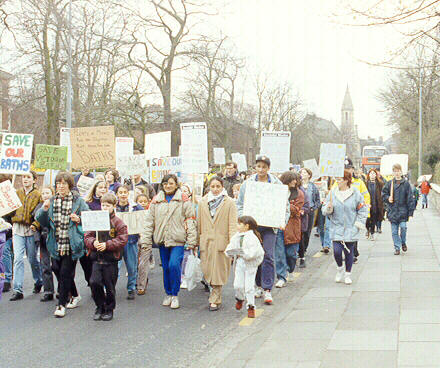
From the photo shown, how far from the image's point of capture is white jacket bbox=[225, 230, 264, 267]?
7.48 metres

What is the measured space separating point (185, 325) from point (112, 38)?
24082 mm

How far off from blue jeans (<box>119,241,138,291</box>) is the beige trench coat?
1433 millimetres

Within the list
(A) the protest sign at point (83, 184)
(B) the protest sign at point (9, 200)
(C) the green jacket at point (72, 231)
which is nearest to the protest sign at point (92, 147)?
(A) the protest sign at point (83, 184)

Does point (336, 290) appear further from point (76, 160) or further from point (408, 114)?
point (408, 114)

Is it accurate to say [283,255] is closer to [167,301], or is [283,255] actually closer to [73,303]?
[167,301]

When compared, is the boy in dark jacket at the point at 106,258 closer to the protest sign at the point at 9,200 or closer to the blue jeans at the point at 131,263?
the blue jeans at the point at 131,263

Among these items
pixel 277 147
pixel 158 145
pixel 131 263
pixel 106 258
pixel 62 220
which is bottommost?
pixel 131 263

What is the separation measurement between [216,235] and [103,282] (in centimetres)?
151

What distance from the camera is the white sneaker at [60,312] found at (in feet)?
24.8

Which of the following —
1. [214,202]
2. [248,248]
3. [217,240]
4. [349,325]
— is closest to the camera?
[349,325]

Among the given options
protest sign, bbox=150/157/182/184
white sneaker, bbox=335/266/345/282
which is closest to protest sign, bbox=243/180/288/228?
white sneaker, bbox=335/266/345/282

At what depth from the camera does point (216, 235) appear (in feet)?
26.0

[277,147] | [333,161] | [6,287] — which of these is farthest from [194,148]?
[6,287]

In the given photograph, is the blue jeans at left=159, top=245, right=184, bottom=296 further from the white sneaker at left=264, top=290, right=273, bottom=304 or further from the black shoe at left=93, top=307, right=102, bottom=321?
the white sneaker at left=264, top=290, right=273, bottom=304
